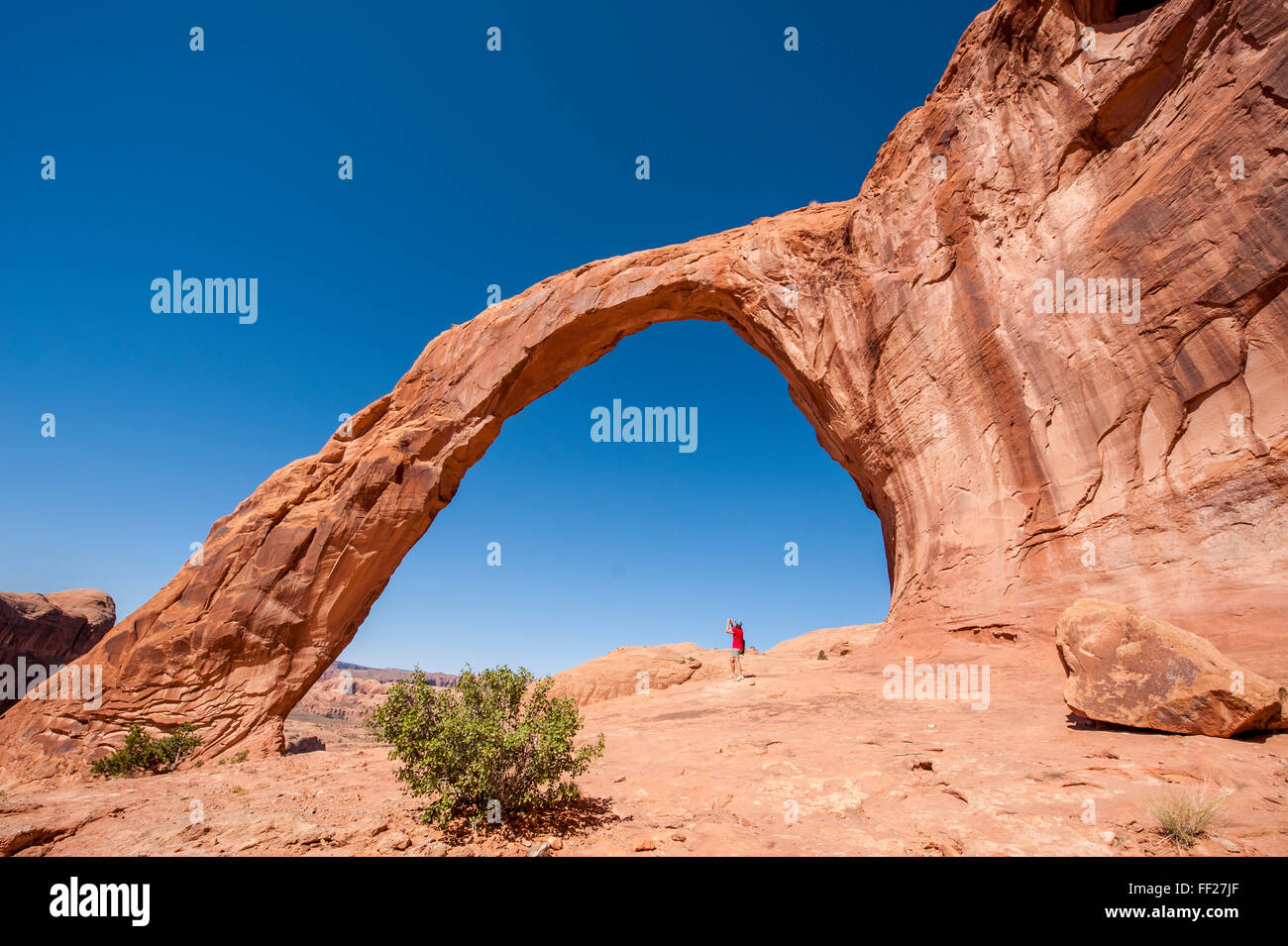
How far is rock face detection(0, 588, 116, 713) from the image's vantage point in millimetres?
31703

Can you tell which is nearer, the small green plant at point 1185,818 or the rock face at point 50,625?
the small green plant at point 1185,818

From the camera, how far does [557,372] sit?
21891 millimetres

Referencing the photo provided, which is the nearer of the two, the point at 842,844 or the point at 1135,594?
the point at 842,844

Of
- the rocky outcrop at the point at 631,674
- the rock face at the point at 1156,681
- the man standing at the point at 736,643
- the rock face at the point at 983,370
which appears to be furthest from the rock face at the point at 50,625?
the rock face at the point at 1156,681

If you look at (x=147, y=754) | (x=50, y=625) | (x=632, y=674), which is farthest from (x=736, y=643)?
(x=50, y=625)

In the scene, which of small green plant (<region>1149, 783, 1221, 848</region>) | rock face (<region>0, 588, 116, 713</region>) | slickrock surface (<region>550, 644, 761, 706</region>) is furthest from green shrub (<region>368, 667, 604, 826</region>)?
rock face (<region>0, 588, 116, 713</region>)

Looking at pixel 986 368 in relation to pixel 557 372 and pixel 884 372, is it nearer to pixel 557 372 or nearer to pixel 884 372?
pixel 884 372

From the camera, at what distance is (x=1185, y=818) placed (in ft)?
15.6

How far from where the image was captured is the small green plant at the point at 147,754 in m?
13.0

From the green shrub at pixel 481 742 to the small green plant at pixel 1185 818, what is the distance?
16.9 ft

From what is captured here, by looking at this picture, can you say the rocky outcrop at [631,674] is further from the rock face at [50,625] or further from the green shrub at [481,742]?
the rock face at [50,625]

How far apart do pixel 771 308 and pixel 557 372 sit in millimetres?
8109
